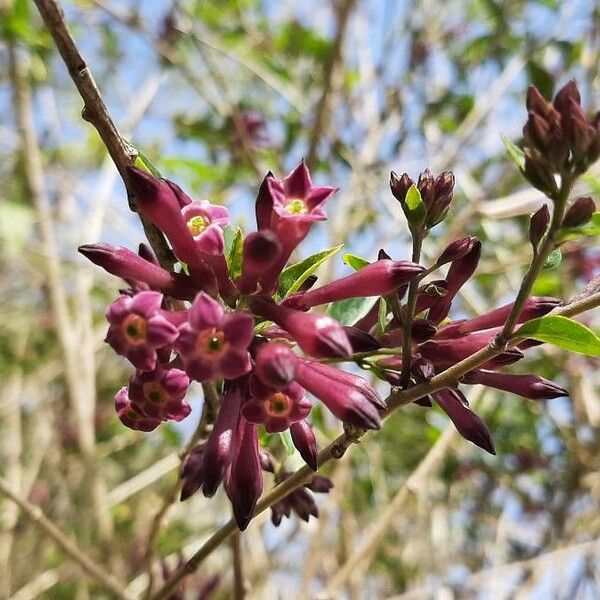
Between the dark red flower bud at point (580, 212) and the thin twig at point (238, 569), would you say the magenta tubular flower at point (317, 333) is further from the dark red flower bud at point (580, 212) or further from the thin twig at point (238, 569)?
the thin twig at point (238, 569)

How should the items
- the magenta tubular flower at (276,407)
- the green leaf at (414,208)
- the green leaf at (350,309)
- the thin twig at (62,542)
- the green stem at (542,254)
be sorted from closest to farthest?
the green stem at (542,254), the magenta tubular flower at (276,407), the green leaf at (414,208), the green leaf at (350,309), the thin twig at (62,542)

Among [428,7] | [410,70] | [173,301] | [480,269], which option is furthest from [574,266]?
[173,301]

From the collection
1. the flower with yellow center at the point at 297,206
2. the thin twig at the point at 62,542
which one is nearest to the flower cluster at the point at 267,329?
the flower with yellow center at the point at 297,206

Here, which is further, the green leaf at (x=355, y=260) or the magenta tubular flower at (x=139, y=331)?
the green leaf at (x=355, y=260)

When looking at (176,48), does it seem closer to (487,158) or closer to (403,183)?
(487,158)

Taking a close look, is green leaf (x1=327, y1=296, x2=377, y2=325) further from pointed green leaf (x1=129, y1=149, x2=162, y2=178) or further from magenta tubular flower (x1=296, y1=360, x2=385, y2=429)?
pointed green leaf (x1=129, y1=149, x2=162, y2=178)

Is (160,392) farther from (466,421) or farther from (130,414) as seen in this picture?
(466,421)

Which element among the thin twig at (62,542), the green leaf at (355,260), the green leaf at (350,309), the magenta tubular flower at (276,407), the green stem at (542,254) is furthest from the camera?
the thin twig at (62,542)
